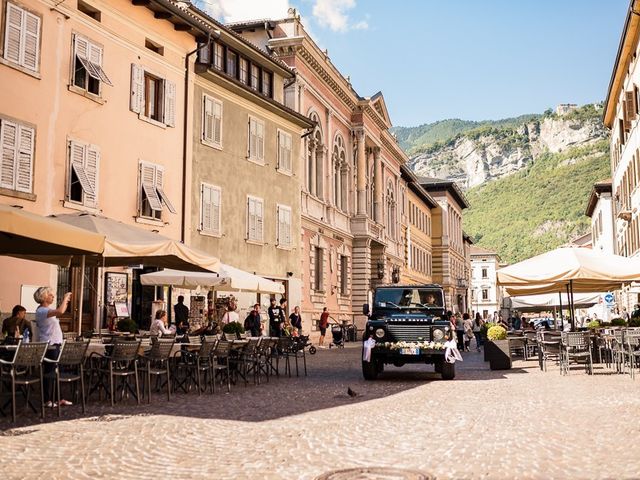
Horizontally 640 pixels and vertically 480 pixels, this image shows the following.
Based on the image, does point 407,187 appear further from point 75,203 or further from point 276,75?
point 75,203

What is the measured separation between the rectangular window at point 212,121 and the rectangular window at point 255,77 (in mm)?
3686

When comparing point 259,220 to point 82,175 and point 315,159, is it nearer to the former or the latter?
point 315,159

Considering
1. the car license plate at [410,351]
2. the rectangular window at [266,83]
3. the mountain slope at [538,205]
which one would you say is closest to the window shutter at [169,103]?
the rectangular window at [266,83]

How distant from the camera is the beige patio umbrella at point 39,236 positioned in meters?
10.2

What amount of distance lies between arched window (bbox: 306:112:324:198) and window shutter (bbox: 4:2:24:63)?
19.2m

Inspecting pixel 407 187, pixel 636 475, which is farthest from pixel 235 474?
pixel 407 187

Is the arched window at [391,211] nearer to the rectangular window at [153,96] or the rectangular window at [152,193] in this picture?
the rectangular window at [153,96]

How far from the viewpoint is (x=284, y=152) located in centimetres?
3172

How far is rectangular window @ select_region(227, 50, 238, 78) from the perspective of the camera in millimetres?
28672

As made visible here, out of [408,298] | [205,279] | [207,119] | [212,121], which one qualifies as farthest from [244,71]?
[408,298]

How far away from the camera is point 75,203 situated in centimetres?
1955

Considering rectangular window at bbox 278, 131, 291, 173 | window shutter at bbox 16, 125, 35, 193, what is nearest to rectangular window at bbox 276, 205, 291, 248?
rectangular window at bbox 278, 131, 291, 173

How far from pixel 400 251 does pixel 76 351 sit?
150 feet

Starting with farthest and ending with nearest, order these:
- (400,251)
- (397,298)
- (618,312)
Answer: (400,251) → (618,312) → (397,298)
